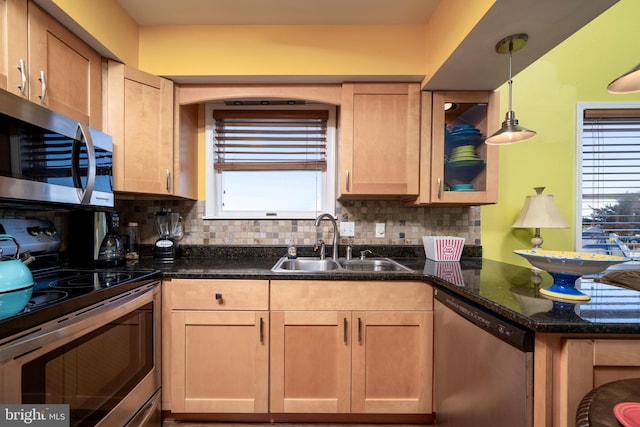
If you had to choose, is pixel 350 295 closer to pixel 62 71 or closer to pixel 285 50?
pixel 285 50

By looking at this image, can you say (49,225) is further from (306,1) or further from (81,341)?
(306,1)

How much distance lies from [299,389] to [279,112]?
1864 millimetres

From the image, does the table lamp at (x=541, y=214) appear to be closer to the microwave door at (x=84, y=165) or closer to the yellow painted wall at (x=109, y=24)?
the microwave door at (x=84, y=165)

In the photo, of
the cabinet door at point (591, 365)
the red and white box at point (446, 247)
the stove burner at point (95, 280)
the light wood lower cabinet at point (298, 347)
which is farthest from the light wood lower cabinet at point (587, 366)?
the stove burner at point (95, 280)

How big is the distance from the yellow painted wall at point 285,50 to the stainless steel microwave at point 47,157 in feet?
2.31

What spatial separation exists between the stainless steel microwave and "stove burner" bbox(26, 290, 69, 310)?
37 cm

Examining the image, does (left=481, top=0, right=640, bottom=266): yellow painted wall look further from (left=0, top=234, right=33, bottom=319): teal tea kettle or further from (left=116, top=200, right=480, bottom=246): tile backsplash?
(left=0, top=234, right=33, bottom=319): teal tea kettle

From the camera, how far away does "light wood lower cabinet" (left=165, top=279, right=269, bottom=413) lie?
149 cm

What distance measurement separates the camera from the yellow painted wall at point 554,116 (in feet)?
6.88

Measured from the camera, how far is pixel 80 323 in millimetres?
990

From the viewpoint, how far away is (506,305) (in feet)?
3.05

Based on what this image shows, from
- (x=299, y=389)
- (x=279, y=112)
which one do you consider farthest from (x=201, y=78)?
(x=299, y=389)

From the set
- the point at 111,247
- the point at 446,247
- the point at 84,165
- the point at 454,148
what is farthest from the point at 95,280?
the point at 454,148

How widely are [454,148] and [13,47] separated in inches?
89.1
